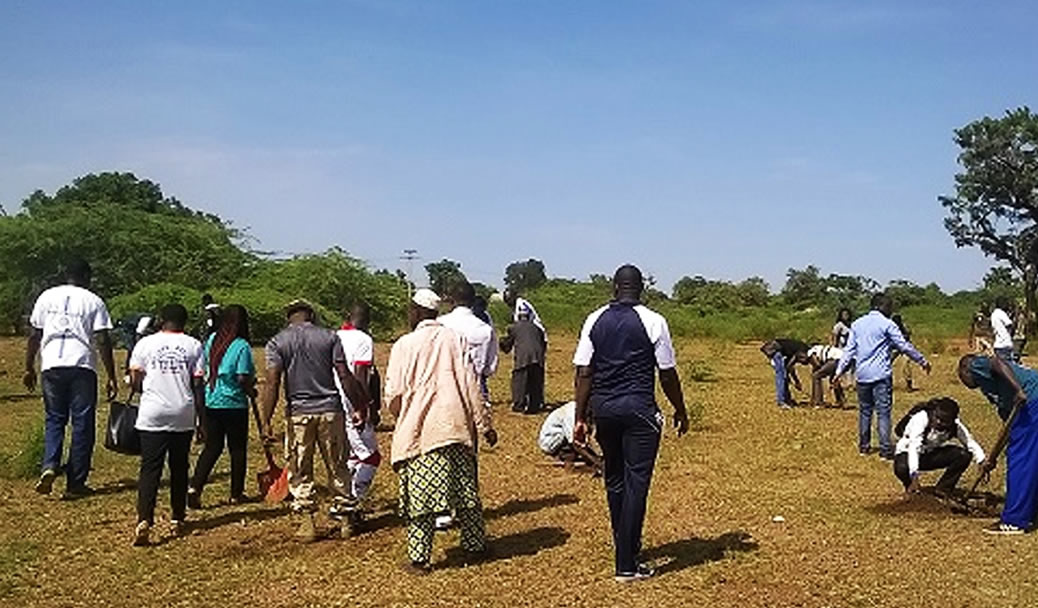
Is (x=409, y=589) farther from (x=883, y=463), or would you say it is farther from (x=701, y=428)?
(x=701, y=428)

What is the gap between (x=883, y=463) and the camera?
453 inches

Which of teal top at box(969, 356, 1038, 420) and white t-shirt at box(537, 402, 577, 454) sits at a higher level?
teal top at box(969, 356, 1038, 420)

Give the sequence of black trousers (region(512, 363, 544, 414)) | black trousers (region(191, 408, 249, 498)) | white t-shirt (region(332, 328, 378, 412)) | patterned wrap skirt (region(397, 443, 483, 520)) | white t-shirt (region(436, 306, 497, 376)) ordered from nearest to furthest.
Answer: patterned wrap skirt (region(397, 443, 483, 520)) < white t-shirt (region(332, 328, 378, 412)) < black trousers (region(191, 408, 249, 498)) < white t-shirt (region(436, 306, 497, 376)) < black trousers (region(512, 363, 544, 414))

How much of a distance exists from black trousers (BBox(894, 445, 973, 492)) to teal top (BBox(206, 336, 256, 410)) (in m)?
5.34

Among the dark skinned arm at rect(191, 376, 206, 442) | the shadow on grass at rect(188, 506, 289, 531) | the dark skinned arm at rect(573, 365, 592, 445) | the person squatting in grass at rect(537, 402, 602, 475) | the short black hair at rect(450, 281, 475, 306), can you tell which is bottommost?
the shadow on grass at rect(188, 506, 289, 531)

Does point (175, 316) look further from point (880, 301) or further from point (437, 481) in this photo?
point (880, 301)

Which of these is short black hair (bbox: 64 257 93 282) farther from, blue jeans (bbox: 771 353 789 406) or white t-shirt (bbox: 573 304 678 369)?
blue jeans (bbox: 771 353 789 406)

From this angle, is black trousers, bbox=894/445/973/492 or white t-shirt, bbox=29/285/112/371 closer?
black trousers, bbox=894/445/973/492

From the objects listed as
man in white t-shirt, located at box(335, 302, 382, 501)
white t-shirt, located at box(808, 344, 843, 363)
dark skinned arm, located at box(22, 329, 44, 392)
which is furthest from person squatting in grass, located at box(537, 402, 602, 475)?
white t-shirt, located at box(808, 344, 843, 363)

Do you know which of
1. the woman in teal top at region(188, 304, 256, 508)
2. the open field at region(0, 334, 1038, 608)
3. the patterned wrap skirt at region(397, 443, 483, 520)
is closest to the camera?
the open field at region(0, 334, 1038, 608)

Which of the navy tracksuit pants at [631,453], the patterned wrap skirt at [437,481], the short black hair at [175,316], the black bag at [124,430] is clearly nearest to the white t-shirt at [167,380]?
the short black hair at [175,316]

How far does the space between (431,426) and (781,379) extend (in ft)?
37.8

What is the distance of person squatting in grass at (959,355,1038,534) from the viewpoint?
7.85 m

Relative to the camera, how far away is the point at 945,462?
29.9 ft
